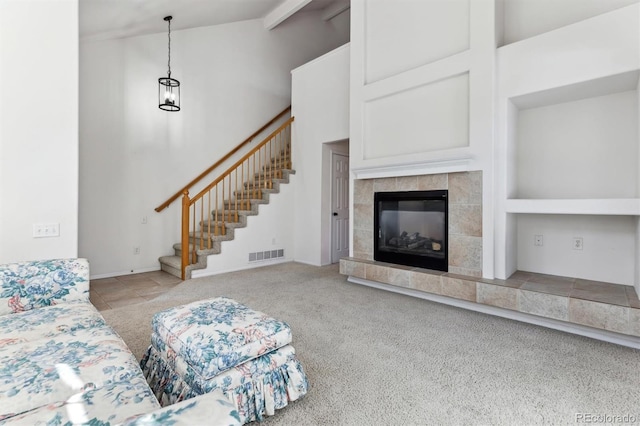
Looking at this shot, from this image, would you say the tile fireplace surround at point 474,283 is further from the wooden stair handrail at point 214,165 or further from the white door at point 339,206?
the wooden stair handrail at point 214,165

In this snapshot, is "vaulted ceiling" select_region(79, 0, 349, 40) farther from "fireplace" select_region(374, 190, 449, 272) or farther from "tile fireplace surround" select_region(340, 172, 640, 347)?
"fireplace" select_region(374, 190, 449, 272)

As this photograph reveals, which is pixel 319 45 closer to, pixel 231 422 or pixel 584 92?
pixel 584 92

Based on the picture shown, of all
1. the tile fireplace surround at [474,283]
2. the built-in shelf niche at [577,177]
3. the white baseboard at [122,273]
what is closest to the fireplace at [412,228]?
the tile fireplace surround at [474,283]

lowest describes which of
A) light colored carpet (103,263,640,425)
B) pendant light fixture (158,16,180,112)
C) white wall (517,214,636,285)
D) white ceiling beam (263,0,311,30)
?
light colored carpet (103,263,640,425)

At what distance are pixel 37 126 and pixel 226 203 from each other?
11.2ft

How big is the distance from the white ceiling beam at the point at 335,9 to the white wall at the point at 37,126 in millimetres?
5923

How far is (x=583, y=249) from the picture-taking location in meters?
3.18

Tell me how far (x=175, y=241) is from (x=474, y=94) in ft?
15.7

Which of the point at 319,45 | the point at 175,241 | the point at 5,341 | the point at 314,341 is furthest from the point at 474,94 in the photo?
the point at 319,45

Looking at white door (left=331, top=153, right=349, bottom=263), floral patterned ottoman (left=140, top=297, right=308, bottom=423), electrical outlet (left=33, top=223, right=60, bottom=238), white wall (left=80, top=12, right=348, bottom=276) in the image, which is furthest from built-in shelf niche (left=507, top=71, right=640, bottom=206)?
electrical outlet (left=33, top=223, right=60, bottom=238)

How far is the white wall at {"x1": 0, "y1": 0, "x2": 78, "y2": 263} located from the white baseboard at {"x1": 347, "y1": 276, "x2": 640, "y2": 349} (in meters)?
3.40

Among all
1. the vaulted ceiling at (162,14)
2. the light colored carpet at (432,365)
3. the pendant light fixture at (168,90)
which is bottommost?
the light colored carpet at (432,365)

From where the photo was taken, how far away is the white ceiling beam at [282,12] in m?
5.87

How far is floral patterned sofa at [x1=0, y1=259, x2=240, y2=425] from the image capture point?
945 mm
